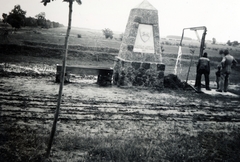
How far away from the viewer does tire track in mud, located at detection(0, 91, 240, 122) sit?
564 cm

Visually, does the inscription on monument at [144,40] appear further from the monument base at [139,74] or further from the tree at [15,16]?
the tree at [15,16]

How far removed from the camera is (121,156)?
12.6 feet

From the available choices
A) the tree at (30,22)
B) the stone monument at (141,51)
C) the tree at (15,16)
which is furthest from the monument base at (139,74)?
the tree at (30,22)

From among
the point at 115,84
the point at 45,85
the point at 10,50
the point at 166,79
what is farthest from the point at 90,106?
the point at 10,50

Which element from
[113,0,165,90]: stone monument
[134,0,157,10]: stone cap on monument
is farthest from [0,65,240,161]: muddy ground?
[134,0,157,10]: stone cap on monument

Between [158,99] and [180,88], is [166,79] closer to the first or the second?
[180,88]

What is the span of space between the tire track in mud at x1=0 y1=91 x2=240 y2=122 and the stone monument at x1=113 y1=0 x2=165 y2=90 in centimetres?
258

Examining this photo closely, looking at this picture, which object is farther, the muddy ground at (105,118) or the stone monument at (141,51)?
the stone monument at (141,51)

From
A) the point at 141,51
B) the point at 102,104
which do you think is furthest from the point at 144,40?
the point at 102,104

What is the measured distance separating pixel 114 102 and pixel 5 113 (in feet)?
10.7

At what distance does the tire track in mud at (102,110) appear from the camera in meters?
5.64

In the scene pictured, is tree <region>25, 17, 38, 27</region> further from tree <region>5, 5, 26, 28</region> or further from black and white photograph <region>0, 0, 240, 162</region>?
black and white photograph <region>0, 0, 240, 162</region>

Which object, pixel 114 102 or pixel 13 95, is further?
pixel 114 102

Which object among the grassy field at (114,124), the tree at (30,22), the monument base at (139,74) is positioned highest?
the tree at (30,22)
